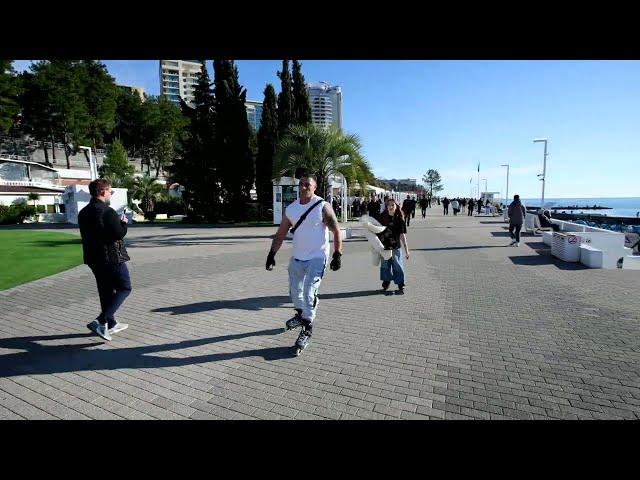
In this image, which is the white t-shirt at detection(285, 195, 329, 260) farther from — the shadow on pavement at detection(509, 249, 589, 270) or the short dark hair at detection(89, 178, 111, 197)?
the shadow on pavement at detection(509, 249, 589, 270)

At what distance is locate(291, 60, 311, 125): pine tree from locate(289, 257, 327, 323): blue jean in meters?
25.5

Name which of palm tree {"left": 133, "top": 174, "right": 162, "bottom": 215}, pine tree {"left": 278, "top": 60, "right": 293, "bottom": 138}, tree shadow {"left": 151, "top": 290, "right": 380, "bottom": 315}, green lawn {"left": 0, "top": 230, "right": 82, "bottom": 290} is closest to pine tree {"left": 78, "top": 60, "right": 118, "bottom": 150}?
palm tree {"left": 133, "top": 174, "right": 162, "bottom": 215}

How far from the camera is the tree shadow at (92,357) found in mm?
3693

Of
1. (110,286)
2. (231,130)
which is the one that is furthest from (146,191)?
(110,286)

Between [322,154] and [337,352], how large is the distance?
48.6ft

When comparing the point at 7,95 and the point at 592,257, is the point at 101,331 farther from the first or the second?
the point at 7,95

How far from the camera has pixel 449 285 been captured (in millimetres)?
7305

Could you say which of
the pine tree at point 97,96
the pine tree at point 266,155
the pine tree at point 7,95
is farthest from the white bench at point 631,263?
the pine tree at point 97,96

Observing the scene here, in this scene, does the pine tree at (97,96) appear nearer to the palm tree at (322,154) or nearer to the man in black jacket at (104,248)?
the palm tree at (322,154)

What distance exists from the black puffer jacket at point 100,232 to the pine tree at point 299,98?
25204mm

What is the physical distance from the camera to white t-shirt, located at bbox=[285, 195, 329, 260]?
13.4 feet

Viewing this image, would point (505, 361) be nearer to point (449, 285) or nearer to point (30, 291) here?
point (449, 285)
